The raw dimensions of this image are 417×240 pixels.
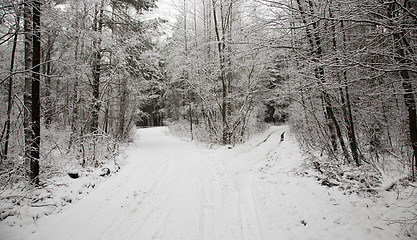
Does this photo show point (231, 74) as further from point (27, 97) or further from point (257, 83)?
point (27, 97)

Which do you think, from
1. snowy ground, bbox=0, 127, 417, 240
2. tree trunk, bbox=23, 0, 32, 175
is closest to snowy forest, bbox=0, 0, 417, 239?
tree trunk, bbox=23, 0, 32, 175

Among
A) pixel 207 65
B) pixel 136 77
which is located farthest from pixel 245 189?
pixel 136 77

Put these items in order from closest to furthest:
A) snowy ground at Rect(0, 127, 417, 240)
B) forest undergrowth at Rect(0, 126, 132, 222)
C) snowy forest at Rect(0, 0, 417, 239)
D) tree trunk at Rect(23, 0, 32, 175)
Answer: snowy forest at Rect(0, 0, 417, 239) < snowy ground at Rect(0, 127, 417, 240) < forest undergrowth at Rect(0, 126, 132, 222) < tree trunk at Rect(23, 0, 32, 175)

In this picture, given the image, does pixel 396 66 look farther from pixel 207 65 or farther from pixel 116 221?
pixel 207 65

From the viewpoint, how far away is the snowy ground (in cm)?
291

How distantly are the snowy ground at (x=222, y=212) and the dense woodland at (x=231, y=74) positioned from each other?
136 centimetres

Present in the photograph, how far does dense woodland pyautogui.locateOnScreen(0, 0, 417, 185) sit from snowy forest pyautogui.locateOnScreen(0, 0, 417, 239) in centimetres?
4

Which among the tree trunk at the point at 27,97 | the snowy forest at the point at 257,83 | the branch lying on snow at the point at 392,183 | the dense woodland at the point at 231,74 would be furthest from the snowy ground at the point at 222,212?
the tree trunk at the point at 27,97

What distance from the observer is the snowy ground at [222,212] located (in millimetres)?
2912

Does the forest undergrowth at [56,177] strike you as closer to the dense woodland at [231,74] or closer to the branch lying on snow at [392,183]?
the dense woodland at [231,74]

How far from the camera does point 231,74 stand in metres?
11.9

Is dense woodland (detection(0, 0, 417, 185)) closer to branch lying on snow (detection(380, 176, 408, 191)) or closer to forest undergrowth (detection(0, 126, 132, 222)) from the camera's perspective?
forest undergrowth (detection(0, 126, 132, 222))

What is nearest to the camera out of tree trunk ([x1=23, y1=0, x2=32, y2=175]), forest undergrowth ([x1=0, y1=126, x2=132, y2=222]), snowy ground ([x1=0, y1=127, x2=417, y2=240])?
snowy ground ([x1=0, y1=127, x2=417, y2=240])

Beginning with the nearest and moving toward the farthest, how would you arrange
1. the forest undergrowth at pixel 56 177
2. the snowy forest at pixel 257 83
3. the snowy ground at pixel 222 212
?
1. the snowy forest at pixel 257 83
2. the snowy ground at pixel 222 212
3. the forest undergrowth at pixel 56 177
